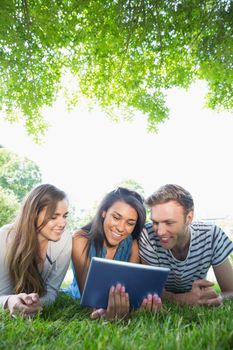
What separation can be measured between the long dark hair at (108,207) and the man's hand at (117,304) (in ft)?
2.86

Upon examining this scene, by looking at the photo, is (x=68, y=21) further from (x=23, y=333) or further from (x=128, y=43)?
(x=23, y=333)

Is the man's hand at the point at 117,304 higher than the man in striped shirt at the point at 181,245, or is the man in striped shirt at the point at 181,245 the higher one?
the man in striped shirt at the point at 181,245

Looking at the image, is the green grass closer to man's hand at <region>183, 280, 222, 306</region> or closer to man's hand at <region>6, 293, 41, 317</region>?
man's hand at <region>6, 293, 41, 317</region>

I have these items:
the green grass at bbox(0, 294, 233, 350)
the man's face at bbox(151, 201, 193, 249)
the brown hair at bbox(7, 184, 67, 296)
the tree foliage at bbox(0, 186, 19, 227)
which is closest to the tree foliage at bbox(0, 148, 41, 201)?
the tree foliage at bbox(0, 186, 19, 227)

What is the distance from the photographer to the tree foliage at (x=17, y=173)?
26.7 metres

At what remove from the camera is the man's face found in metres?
3.36

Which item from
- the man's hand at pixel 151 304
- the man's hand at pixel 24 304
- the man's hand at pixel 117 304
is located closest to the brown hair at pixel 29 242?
the man's hand at pixel 24 304

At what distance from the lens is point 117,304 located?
9.00 ft

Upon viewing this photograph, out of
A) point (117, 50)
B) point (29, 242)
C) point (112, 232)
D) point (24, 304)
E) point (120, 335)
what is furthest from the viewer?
point (117, 50)

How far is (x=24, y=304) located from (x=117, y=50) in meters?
4.68

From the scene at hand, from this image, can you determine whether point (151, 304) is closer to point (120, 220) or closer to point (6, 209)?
point (120, 220)

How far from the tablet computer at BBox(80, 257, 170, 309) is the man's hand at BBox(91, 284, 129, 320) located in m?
0.05

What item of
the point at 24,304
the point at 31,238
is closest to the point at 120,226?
the point at 31,238

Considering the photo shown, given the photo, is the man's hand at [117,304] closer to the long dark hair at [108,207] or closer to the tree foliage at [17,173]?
the long dark hair at [108,207]
